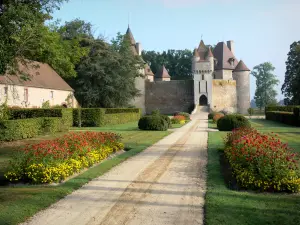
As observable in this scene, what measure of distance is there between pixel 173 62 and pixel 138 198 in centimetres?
8116

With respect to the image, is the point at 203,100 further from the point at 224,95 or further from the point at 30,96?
the point at 30,96

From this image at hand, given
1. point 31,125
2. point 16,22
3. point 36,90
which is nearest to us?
point 16,22

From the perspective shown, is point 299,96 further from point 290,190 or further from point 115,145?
point 290,190

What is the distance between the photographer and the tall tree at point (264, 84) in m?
77.1

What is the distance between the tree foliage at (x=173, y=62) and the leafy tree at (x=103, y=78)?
136 feet

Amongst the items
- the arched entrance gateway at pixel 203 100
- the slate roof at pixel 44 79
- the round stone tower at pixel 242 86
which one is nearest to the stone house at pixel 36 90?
the slate roof at pixel 44 79

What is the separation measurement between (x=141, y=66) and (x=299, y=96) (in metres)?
23.7

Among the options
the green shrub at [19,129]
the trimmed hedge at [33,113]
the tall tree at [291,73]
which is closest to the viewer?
the green shrub at [19,129]

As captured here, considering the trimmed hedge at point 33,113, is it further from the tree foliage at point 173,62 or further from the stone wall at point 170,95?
the tree foliage at point 173,62

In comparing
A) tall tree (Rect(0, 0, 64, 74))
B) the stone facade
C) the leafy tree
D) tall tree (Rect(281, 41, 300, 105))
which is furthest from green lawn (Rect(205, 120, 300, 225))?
tall tree (Rect(281, 41, 300, 105))

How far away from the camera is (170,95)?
62281 millimetres

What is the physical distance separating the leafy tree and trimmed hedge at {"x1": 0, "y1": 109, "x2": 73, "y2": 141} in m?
15.4

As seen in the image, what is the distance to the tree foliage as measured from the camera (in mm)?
84625

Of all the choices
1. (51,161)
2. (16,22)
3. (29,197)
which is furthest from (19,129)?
(29,197)
